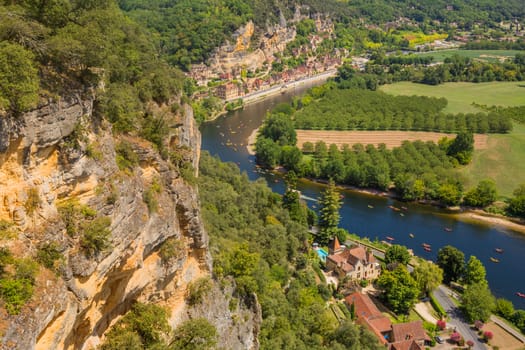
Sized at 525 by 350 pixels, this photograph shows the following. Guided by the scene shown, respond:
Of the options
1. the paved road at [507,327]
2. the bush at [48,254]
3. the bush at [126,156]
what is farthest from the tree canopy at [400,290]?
the bush at [48,254]

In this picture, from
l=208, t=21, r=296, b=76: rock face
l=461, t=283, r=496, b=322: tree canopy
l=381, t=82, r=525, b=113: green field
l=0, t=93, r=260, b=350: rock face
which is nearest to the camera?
l=0, t=93, r=260, b=350: rock face

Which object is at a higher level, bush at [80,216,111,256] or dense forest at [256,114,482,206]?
bush at [80,216,111,256]

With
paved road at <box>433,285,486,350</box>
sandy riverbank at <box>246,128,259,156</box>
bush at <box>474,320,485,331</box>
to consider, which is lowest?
paved road at <box>433,285,486,350</box>

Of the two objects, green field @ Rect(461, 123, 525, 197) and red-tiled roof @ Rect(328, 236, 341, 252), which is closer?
red-tiled roof @ Rect(328, 236, 341, 252)

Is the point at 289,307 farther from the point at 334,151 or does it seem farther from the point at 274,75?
the point at 274,75

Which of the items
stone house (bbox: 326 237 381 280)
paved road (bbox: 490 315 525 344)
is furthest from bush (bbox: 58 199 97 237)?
paved road (bbox: 490 315 525 344)

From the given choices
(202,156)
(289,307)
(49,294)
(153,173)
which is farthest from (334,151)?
(49,294)

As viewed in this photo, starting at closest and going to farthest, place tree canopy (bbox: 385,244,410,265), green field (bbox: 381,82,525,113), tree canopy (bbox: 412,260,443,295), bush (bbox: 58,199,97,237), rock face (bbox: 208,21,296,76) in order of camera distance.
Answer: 1. bush (bbox: 58,199,97,237)
2. tree canopy (bbox: 412,260,443,295)
3. tree canopy (bbox: 385,244,410,265)
4. green field (bbox: 381,82,525,113)
5. rock face (bbox: 208,21,296,76)

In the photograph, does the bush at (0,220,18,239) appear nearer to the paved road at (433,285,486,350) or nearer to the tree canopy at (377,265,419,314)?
the tree canopy at (377,265,419,314)
